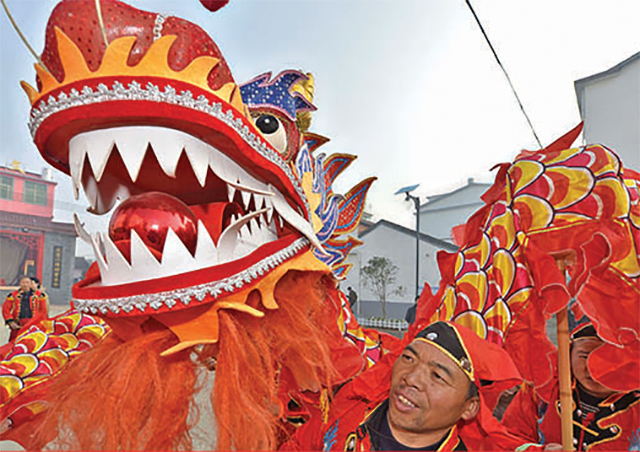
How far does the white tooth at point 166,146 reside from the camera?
808 mm

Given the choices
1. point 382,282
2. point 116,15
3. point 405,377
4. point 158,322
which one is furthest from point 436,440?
point 382,282

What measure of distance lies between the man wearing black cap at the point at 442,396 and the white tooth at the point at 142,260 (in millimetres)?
668

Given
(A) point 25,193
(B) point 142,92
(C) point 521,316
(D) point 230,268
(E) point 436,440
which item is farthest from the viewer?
(A) point 25,193

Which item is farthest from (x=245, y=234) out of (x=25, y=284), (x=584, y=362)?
(x=25, y=284)

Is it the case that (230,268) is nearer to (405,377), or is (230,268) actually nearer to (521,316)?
A: (405,377)

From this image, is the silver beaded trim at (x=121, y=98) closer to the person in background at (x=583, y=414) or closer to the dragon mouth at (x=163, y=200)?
the dragon mouth at (x=163, y=200)

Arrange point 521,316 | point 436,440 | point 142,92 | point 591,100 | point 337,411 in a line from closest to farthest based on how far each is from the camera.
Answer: point 142,92 → point 436,440 → point 521,316 → point 337,411 → point 591,100

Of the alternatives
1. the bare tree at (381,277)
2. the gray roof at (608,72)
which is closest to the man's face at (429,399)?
the gray roof at (608,72)

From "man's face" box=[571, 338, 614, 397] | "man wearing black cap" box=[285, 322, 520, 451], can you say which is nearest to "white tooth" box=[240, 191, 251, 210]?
"man wearing black cap" box=[285, 322, 520, 451]

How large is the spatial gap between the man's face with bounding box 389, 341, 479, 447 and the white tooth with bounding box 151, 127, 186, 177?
75 centimetres

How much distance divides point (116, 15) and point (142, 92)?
17cm

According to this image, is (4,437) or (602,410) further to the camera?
(602,410)

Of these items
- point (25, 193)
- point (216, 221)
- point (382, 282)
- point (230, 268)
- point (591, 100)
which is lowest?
point (382, 282)

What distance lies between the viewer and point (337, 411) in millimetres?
1288
